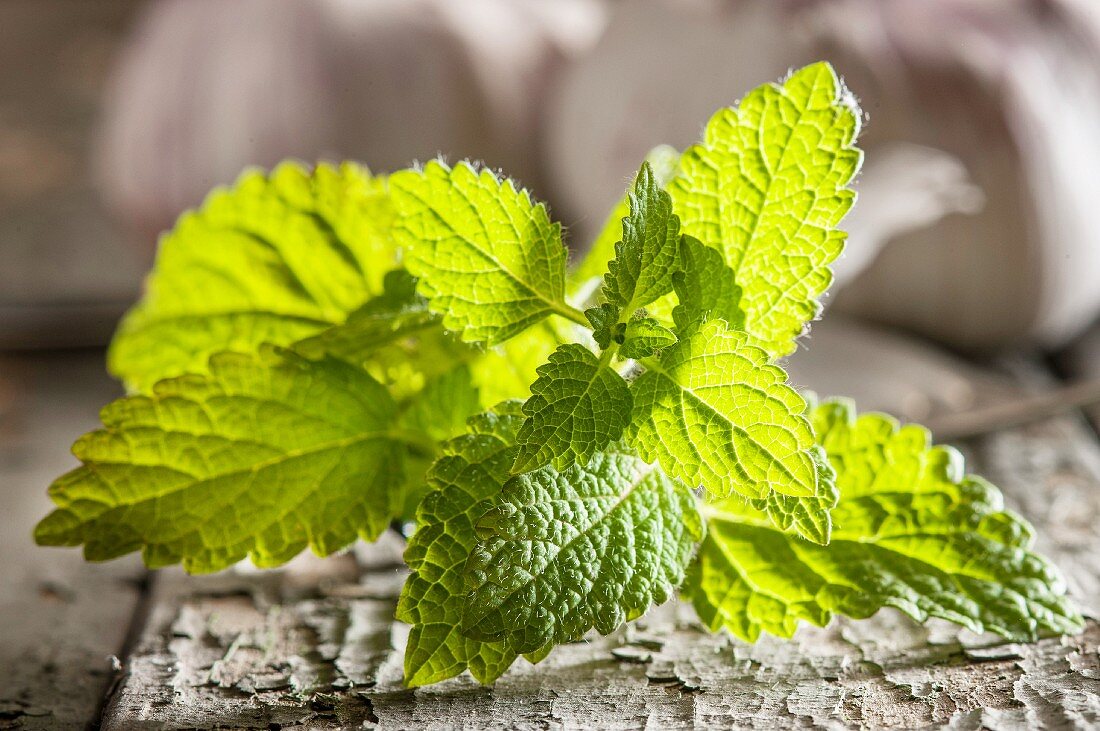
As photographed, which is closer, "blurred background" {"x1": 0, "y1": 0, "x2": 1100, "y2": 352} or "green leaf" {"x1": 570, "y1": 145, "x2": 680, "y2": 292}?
"green leaf" {"x1": 570, "y1": 145, "x2": 680, "y2": 292}

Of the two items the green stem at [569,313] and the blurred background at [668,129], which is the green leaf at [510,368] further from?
the blurred background at [668,129]

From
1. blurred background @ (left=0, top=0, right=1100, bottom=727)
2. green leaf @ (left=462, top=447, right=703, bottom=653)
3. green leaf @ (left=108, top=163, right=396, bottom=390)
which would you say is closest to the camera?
green leaf @ (left=462, top=447, right=703, bottom=653)

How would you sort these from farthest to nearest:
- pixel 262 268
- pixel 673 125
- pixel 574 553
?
pixel 673 125 < pixel 262 268 < pixel 574 553

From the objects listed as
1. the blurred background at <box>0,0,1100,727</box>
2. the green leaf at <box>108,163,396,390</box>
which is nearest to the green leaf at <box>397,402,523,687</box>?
the green leaf at <box>108,163,396,390</box>

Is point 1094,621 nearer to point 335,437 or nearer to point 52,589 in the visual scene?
point 335,437

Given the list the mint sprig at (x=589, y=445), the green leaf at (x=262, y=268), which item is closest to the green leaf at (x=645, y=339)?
the mint sprig at (x=589, y=445)

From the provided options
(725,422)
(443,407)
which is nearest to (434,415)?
(443,407)

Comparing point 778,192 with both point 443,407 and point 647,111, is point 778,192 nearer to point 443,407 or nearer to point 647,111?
point 443,407

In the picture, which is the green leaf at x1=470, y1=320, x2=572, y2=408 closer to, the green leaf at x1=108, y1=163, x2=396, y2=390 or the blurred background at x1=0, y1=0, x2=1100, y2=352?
the green leaf at x1=108, y1=163, x2=396, y2=390
